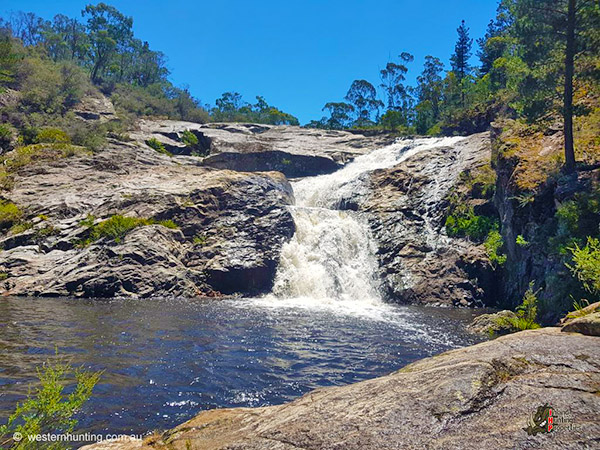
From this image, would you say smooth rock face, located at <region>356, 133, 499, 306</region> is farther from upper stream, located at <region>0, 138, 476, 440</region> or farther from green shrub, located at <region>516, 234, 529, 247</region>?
green shrub, located at <region>516, 234, 529, 247</region>

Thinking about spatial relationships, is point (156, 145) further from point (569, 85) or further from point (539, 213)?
point (569, 85)

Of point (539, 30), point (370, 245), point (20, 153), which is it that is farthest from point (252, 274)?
point (20, 153)

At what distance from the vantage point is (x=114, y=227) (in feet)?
70.8

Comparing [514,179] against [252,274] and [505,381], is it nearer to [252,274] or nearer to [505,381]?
[252,274]

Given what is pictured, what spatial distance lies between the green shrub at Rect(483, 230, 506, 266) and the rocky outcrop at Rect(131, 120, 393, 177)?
1945 cm

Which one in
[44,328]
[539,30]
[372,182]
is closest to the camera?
[44,328]

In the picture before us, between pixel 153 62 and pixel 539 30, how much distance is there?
314ft

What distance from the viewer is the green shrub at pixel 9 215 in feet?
74.9

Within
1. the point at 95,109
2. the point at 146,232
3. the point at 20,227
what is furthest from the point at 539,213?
the point at 95,109

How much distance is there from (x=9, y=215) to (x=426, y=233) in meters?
24.4

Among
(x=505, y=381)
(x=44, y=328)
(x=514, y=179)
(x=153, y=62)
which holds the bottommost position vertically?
(x=44, y=328)

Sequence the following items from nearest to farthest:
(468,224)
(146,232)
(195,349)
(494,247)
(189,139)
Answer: (195,349) → (494,247) → (146,232) → (468,224) → (189,139)

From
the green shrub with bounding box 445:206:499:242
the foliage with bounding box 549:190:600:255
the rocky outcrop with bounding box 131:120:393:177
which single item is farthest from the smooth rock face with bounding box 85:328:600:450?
the rocky outcrop with bounding box 131:120:393:177

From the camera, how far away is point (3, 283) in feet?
60.8
